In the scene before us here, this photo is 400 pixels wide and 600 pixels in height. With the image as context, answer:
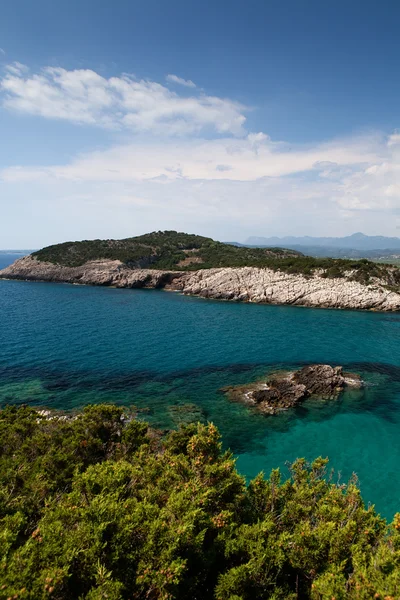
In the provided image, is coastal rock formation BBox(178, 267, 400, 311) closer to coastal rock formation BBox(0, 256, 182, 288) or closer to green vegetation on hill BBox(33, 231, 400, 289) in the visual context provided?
green vegetation on hill BBox(33, 231, 400, 289)

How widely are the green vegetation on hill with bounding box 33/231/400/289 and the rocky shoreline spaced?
365cm

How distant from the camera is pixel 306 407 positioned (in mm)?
35188

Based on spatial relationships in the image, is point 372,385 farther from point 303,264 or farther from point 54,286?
point 54,286

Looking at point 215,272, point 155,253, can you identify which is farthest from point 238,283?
point 155,253

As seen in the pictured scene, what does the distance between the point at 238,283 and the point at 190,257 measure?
45056 mm

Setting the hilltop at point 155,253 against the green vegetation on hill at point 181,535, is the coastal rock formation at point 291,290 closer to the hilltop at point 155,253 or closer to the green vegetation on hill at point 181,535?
the hilltop at point 155,253

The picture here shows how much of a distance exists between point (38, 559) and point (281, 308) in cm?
8223

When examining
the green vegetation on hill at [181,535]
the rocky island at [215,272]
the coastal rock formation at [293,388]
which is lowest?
the coastal rock formation at [293,388]

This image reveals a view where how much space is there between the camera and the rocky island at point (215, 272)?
89.4 metres

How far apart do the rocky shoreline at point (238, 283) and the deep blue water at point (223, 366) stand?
7293mm

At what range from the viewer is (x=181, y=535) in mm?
10125

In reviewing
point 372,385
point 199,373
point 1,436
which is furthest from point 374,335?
point 1,436

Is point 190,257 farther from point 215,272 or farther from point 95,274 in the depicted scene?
point 95,274

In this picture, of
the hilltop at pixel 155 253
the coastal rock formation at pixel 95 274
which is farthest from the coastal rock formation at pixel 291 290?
the hilltop at pixel 155 253
